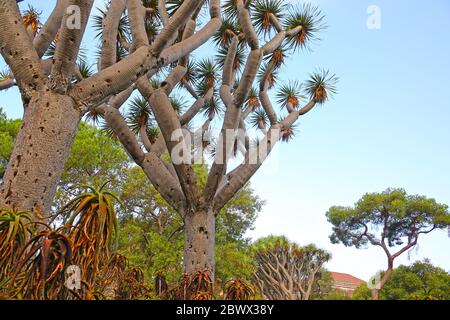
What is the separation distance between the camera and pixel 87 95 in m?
4.80

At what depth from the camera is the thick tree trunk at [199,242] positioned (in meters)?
7.63

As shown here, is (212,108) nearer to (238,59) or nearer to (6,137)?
(238,59)

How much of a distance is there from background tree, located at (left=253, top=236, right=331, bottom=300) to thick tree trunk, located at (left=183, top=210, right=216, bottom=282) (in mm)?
20840

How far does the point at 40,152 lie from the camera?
4.29 metres

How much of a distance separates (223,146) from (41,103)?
4219 mm

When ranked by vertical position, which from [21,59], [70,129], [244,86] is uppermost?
[244,86]

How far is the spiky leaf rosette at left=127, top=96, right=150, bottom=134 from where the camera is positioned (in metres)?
10.7

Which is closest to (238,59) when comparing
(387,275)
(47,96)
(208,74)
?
(208,74)

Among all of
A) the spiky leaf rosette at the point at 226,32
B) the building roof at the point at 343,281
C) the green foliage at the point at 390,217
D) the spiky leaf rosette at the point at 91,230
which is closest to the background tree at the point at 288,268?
the green foliage at the point at 390,217

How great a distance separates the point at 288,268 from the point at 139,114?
21.2m

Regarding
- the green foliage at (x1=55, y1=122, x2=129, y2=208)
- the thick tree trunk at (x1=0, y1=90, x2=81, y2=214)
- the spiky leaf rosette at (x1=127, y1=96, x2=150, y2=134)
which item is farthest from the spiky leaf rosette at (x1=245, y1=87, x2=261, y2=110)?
the green foliage at (x1=55, y1=122, x2=129, y2=208)

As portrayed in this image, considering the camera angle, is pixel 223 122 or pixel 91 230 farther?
pixel 223 122

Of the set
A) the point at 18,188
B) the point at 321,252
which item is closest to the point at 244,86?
the point at 18,188

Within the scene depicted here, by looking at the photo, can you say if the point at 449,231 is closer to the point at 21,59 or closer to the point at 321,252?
the point at 321,252
